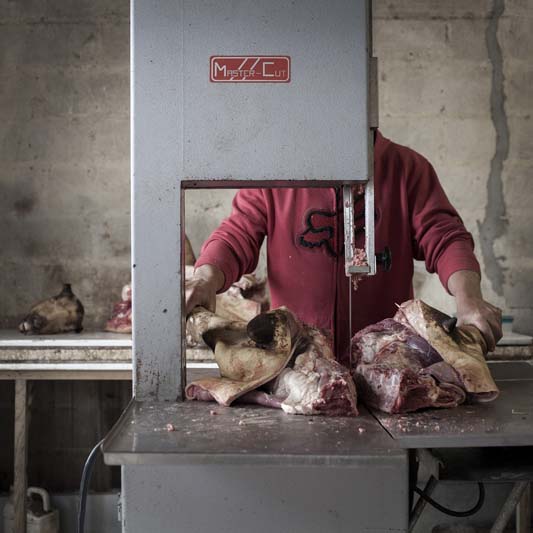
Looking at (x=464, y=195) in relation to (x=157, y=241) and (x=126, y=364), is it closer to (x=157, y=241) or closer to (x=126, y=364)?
(x=126, y=364)

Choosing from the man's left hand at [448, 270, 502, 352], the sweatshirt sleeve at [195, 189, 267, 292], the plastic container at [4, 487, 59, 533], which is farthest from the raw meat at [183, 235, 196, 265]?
the man's left hand at [448, 270, 502, 352]

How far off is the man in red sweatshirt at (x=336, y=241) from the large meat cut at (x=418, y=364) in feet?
1.66

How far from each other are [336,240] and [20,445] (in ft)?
5.69

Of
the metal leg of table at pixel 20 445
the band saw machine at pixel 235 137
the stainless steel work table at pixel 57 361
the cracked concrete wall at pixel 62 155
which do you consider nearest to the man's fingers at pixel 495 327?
the band saw machine at pixel 235 137

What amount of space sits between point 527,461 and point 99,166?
282 cm

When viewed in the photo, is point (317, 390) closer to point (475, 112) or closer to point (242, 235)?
point (242, 235)

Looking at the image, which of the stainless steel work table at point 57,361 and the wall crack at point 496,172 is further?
the wall crack at point 496,172

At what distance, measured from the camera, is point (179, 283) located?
5.35 feet

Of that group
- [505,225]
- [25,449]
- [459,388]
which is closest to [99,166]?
[25,449]

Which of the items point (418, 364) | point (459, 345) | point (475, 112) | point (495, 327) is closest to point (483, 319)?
point (495, 327)

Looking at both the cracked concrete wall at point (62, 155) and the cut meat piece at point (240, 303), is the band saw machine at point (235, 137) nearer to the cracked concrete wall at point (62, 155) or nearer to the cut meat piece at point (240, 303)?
the cut meat piece at point (240, 303)

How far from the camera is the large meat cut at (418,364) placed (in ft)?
5.16

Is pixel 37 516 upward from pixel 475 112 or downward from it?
downward

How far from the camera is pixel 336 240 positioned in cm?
240
